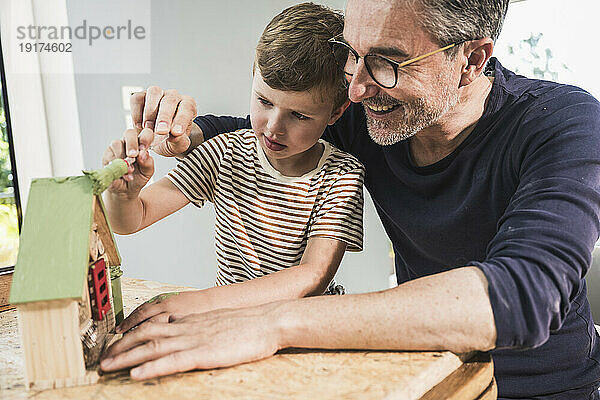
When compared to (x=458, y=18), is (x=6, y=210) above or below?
below

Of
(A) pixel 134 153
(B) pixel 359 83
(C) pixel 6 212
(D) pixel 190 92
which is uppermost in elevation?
(B) pixel 359 83

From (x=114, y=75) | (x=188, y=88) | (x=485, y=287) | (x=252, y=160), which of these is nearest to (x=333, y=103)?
(x=252, y=160)

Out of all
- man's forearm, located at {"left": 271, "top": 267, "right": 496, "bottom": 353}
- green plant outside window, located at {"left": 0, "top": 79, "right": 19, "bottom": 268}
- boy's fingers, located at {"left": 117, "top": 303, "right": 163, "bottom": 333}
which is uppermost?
man's forearm, located at {"left": 271, "top": 267, "right": 496, "bottom": 353}

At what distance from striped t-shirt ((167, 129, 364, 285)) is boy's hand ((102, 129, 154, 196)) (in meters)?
0.18

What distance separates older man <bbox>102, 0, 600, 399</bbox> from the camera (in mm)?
785

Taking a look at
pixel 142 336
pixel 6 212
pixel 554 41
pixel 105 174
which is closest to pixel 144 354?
pixel 142 336

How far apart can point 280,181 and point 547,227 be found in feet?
1.85

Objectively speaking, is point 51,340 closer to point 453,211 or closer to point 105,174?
point 105,174

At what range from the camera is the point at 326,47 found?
3.87 ft

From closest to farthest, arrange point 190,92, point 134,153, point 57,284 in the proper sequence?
point 57,284, point 134,153, point 190,92

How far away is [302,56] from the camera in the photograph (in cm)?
114

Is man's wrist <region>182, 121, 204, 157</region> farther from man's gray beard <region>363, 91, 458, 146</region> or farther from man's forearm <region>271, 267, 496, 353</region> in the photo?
man's forearm <region>271, 267, 496, 353</region>

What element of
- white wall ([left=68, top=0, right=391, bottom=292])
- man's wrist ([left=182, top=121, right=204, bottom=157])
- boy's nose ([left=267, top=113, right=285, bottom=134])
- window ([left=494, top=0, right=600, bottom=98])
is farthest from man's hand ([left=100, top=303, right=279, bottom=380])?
window ([left=494, top=0, right=600, bottom=98])

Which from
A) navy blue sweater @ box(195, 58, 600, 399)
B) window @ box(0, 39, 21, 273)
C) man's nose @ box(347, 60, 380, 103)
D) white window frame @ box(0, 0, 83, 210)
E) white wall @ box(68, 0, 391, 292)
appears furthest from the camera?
white window frame @ box(0, 0, 83, 210)
